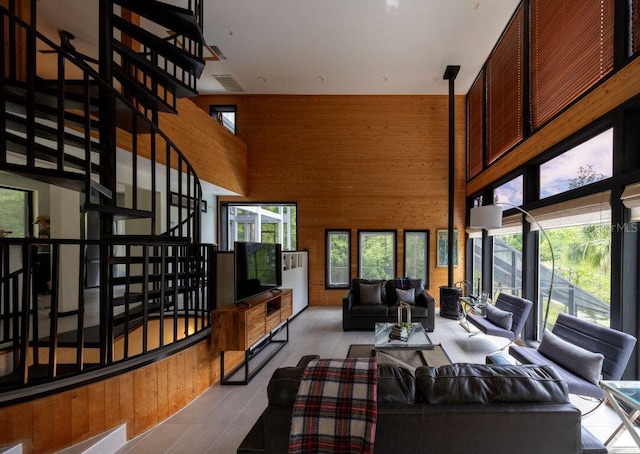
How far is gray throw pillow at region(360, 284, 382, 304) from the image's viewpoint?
525 centimetres

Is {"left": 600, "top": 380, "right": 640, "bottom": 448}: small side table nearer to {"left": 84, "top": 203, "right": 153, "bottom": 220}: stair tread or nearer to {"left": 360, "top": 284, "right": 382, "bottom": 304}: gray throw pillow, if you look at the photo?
{"left": 360, "top": 284, "right": 382, "bottom": 304}: gray throw pillow

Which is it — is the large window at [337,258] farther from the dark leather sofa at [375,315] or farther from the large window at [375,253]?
the dark leather sofa at [375,315]

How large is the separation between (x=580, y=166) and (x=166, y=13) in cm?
471

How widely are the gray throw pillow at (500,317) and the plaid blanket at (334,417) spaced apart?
332 cm

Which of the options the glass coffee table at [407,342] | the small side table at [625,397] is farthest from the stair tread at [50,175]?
the small side table at [625,397]

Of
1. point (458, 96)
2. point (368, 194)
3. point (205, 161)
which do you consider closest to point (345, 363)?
point (205, 161)

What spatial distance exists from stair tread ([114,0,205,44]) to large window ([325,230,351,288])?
16.3 feet

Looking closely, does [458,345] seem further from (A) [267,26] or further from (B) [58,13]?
(B) [58,13]

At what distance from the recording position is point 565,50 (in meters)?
3.24

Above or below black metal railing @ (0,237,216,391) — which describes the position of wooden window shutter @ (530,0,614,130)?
above

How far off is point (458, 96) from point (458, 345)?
5.80m

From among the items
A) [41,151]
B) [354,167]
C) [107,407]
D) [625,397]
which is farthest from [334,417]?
[354,167]

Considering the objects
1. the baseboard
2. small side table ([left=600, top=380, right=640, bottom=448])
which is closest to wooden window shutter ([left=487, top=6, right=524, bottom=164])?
small side table ([left=600, top=380, right=640, bottom=448])

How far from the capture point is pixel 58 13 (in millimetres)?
3615
